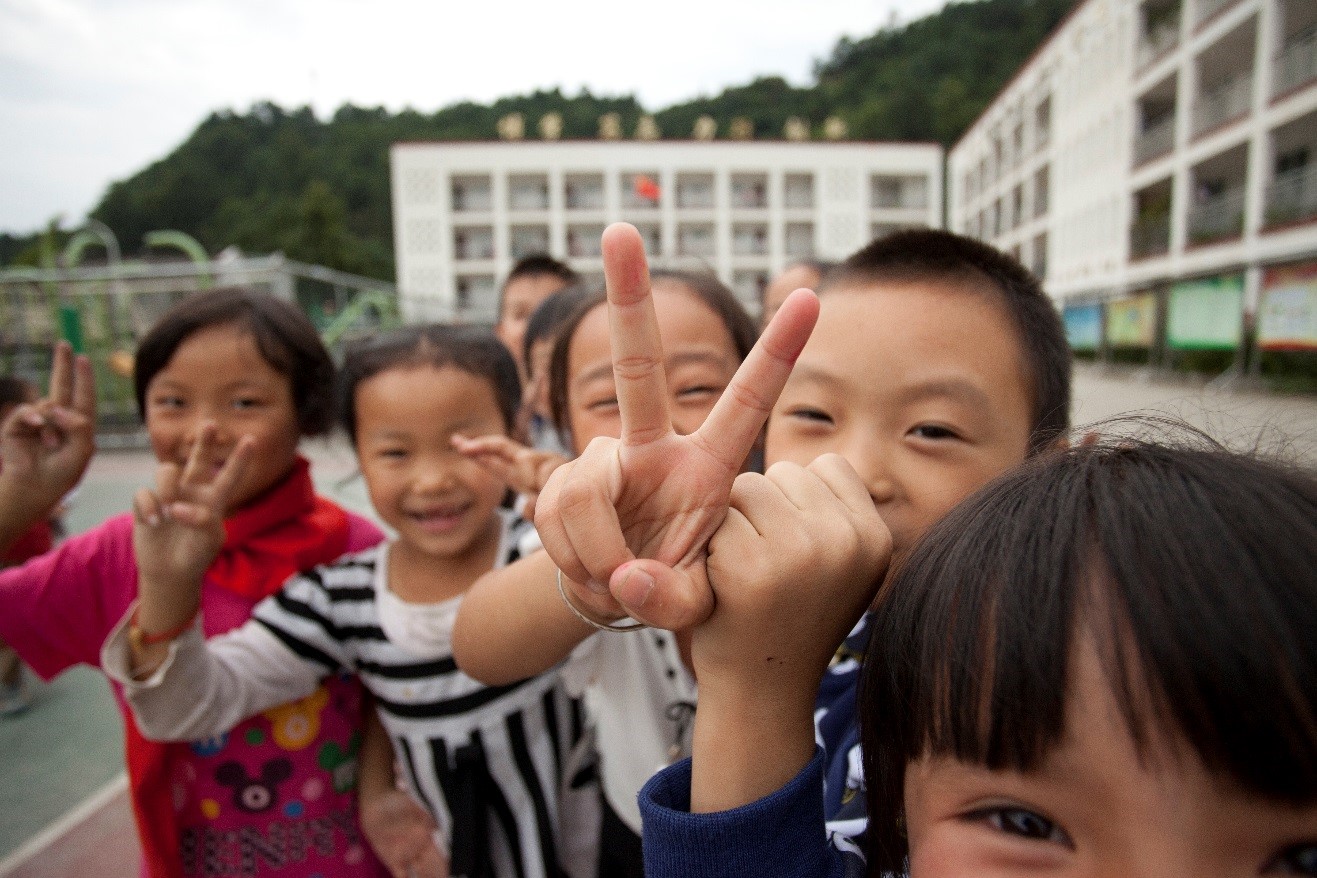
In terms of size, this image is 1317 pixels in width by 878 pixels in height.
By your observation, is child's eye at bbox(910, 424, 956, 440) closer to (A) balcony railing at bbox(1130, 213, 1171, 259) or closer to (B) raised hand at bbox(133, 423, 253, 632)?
(B) raised hand at bbox(133, 423, 253, 632)

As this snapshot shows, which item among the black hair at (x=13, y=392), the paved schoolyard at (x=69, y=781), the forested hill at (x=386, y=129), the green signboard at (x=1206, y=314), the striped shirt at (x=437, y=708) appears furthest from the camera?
the forested hill at (x=386, y=129)

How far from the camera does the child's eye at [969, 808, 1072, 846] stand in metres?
0.52

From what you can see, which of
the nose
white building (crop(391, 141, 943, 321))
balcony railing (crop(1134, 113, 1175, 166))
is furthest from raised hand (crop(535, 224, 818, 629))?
white building (crop(391, 141, 943, 321))

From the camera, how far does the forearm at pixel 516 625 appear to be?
931mm

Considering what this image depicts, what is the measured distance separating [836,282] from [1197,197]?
1864cm

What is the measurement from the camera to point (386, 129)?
46625 millimetres

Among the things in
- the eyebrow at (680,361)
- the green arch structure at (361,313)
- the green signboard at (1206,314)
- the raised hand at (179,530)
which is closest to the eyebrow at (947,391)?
the eyebrow at (680,361)

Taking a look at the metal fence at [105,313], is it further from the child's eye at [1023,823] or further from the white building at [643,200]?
the white building at [643,200]

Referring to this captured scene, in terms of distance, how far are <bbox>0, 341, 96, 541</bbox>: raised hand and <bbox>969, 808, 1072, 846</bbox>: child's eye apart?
1.54 metres

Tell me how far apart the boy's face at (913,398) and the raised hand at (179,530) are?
0.88 metres

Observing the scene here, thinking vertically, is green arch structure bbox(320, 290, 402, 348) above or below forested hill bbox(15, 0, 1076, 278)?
below

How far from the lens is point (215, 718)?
45.3 inches

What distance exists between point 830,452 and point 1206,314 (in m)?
12.2

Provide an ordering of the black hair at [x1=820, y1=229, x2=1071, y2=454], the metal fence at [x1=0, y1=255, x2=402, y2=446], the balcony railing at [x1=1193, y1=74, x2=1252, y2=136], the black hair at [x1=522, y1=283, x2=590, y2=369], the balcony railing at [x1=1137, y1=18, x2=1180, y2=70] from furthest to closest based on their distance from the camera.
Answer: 1. the balcony railing at [x1=1137, y1=18, x2=1180, y2=70]
2. the balcony railing at [x1=1193, y1=74, x2=1252, y2=136]
3. the metal fence at [x1=0, y1=255, x2=402, y2=446]
4. the black hair at [x1=522, y1=283, x2=590, y2=369]
5. the black hair at [x1=820, y1=229, x2=1071, y2=454]
